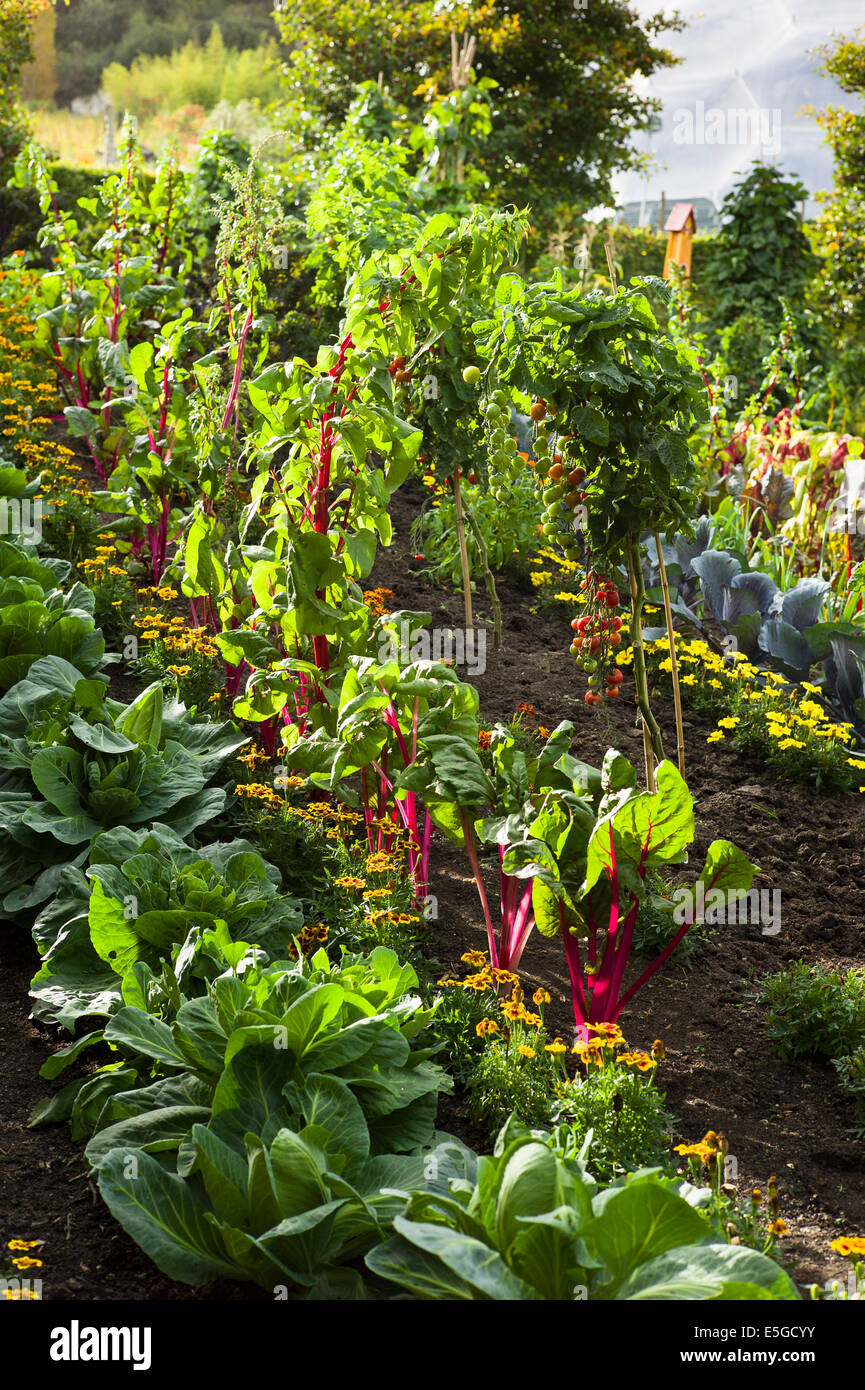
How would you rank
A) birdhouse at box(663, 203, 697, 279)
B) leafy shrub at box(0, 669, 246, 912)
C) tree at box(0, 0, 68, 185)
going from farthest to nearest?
tree at box(0, 0, 68, 185)
birdhouse at box(663, 203, 697, 279)
leafy shrub at box(0, 669, 246, 912)

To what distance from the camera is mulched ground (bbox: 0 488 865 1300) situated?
193cm

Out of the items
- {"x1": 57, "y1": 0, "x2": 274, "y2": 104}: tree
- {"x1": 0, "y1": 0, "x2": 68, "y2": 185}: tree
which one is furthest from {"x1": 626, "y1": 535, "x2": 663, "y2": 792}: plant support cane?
{"x1": 57, "y1": 0, "x2": 274, "y2": 104}: tree

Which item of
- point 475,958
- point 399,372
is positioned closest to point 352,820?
point 475,958

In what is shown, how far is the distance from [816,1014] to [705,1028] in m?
0.26

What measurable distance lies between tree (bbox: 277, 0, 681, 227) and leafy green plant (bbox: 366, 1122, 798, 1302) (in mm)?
9983

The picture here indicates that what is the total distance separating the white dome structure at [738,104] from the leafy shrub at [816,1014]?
4713 millimetres

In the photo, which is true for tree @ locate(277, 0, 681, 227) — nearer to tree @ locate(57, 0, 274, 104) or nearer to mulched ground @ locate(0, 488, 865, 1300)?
mulched ground @ locate(0, 488, 865, 1300)

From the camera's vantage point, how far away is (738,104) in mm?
8945

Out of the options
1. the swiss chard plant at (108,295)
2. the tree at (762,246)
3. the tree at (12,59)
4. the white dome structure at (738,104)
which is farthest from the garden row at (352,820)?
the tree at (12,59)

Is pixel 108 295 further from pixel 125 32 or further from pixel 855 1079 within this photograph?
pixel 125 32

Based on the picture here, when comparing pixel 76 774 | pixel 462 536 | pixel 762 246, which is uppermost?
pixel 762 246

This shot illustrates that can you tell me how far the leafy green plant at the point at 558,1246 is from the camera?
147 centimetres

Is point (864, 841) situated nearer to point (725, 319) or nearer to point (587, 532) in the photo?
point (587, 532)
